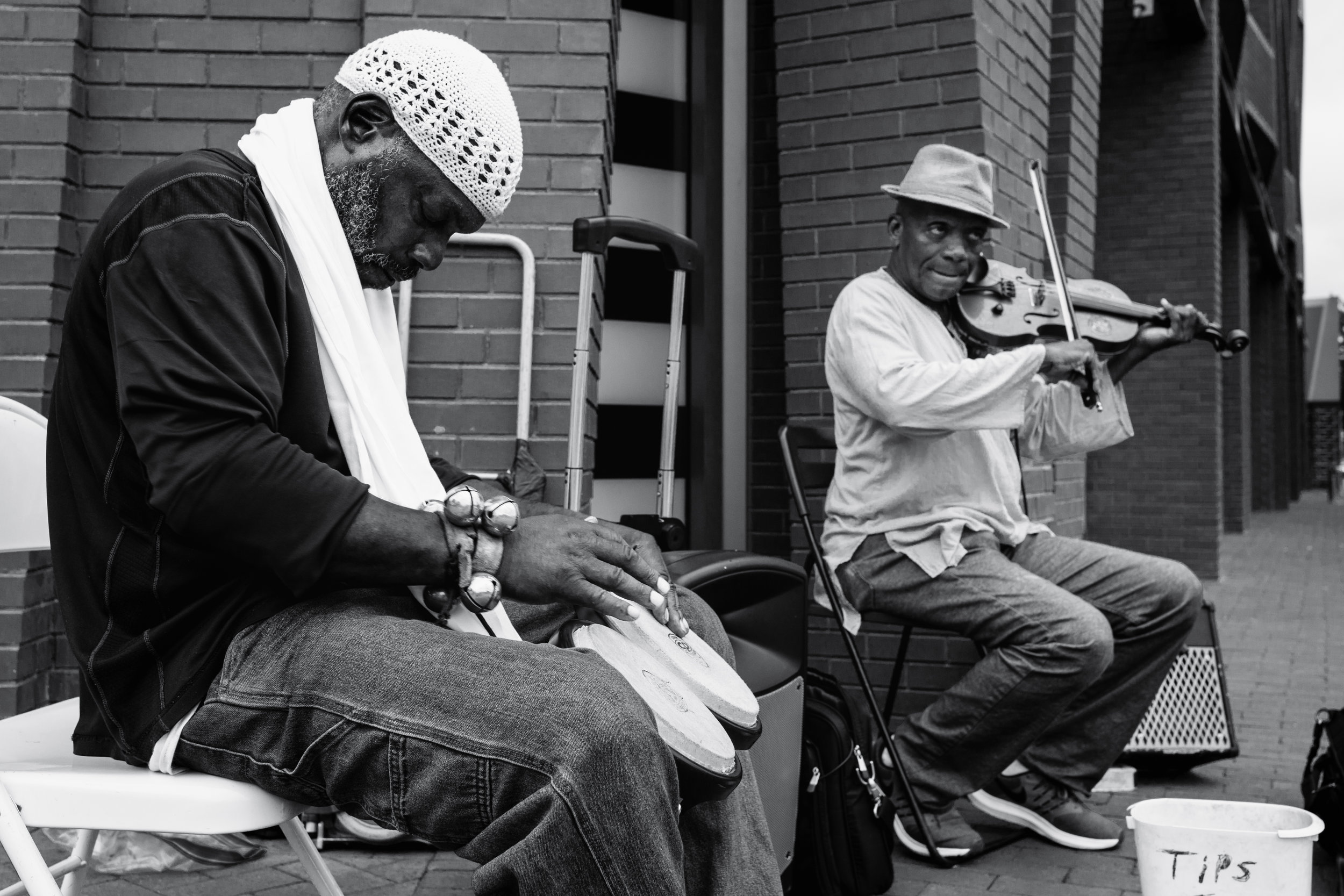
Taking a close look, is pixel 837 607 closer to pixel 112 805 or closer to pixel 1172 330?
pixel 1172 330

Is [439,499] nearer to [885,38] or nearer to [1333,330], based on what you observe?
[885,38]

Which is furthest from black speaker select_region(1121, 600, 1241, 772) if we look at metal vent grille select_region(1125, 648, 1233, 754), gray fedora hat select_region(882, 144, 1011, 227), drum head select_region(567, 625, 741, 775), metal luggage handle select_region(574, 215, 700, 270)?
drum head select_region(567, 625, 741, 775)

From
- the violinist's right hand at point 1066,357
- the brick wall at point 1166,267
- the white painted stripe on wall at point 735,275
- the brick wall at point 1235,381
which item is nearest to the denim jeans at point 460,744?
the violinist's right hand at point 1066,357

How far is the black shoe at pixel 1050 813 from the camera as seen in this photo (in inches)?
136

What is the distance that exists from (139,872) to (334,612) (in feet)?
5.62

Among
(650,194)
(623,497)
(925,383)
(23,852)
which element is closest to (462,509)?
(23,852)

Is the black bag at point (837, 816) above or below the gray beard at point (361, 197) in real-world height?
below

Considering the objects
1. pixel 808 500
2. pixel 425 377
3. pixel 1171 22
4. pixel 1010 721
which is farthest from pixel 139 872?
pixel 1171 22

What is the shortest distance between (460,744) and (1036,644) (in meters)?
2.07

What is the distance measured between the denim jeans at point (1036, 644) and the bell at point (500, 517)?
1921mm

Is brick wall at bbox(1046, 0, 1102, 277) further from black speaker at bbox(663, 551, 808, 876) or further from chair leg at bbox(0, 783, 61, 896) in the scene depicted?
chair leg at bbox(0, 783, 61, 896)

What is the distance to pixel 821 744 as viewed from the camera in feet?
9.86

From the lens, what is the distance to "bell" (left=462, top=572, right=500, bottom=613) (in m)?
1.66

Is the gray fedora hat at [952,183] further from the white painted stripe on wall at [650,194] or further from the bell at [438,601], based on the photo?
the bell at [438,601]
